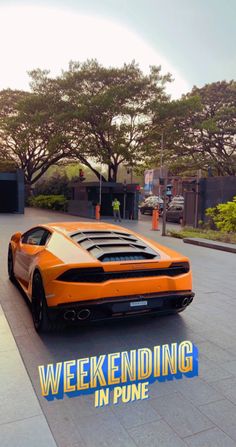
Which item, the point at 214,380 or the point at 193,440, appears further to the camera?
the point at 214,380

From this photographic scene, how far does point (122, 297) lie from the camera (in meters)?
3.84

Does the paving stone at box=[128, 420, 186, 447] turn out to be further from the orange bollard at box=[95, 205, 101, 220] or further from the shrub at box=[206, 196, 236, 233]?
the orange bollard at box=[95, 205, 101, 220]

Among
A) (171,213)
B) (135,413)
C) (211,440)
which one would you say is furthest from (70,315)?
(171,213)

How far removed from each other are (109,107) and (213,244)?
17984 mm

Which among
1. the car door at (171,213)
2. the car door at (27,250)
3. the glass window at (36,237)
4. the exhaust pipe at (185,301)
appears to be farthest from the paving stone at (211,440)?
the car door at (171,213)

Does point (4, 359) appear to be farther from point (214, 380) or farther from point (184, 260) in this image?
point (184, 260)

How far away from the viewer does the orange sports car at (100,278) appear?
372 cm

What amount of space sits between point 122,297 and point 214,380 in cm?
124

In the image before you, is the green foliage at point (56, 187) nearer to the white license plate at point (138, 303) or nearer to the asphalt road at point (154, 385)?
the asphalt road at point (154, 385)

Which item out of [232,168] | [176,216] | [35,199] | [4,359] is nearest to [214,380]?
[4,359]

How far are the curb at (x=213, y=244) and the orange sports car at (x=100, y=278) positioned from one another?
23.2 feet

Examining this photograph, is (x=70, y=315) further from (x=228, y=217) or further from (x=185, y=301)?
(x=228, y=217)

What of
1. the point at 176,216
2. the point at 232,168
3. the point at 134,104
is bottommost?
the point at 176,216

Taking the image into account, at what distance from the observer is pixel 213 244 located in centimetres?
1184
